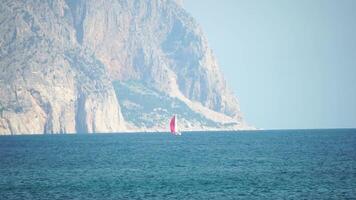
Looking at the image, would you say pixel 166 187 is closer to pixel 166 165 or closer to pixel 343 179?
pixel 343 179

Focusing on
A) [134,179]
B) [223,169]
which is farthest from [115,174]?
[223,169]

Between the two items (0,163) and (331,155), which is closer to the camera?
(0,163)

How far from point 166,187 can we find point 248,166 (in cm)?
3413

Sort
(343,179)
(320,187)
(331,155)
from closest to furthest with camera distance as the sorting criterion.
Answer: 1. (320,187)
2. (343,179)
3. (331,155)

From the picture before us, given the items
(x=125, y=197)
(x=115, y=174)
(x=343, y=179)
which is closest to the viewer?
(x=125, y=197)

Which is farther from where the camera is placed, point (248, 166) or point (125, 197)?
point (248, 166)

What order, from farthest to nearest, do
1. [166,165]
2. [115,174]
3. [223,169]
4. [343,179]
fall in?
[166,165] < [223,169] < [115,174] < [343,179]

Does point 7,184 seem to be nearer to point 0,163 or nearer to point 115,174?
point 115,174

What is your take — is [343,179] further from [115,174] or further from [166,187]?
[115,174]

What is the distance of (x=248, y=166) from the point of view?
5064 inches

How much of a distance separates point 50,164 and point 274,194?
52827 millimetres

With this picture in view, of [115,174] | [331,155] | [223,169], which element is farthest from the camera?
[331,155]

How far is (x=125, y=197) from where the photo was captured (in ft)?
285

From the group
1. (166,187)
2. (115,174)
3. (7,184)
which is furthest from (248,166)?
(7,184)
